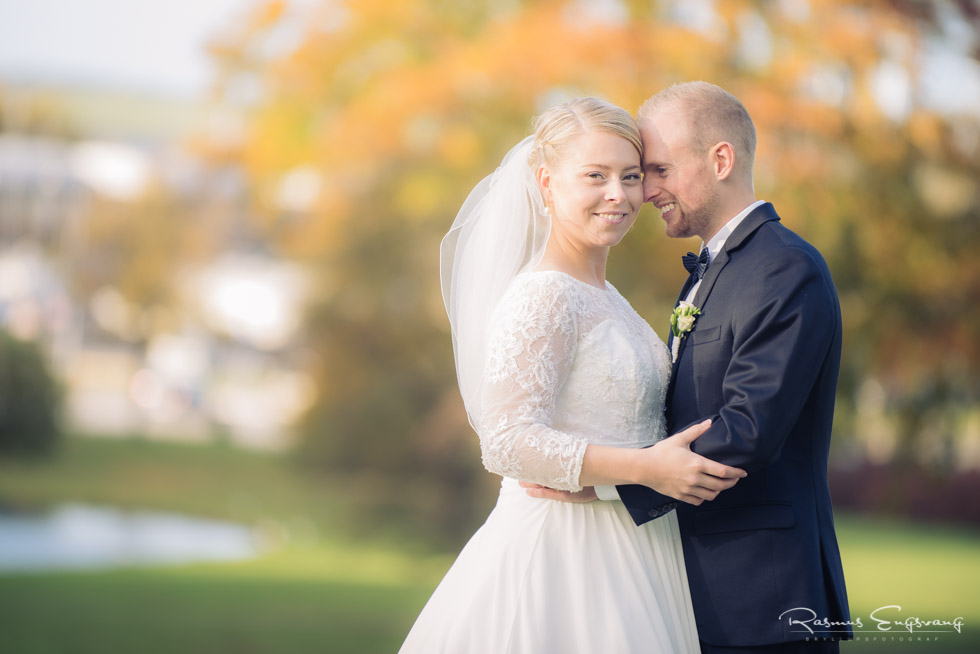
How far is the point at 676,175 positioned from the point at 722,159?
14cm

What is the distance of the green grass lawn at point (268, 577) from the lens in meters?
8.83

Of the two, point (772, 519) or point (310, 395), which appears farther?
point (310, 395)

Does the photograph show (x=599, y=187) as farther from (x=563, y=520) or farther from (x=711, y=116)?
(x=563, y=520)

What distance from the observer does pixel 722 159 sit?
9.53 feet

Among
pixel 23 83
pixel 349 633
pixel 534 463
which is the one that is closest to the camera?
pixel 534 463

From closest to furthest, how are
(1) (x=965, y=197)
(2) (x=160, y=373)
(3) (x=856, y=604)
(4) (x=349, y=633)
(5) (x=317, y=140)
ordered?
1. (1) (x=965, y=197)
2. (4) (x=349, y=633)
3. (3) (x=856, y=604)
4. (5) (x=317, y=140)
5. (2) (x=160, y=373)

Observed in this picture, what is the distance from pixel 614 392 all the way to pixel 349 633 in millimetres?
7123

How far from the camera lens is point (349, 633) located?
9.16 metres

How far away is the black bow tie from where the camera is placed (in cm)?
296

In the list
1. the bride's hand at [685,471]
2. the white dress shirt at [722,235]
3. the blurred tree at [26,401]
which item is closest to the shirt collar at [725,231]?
the white dress shirt at [722,235]

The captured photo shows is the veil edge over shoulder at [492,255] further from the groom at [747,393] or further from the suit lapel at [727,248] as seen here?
the suit lapel at [727,248]

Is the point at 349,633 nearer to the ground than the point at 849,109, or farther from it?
nearer to the ground

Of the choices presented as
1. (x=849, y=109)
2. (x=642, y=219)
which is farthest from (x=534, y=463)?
(x=849, y=109)

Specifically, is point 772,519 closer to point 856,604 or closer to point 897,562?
point 856,604
